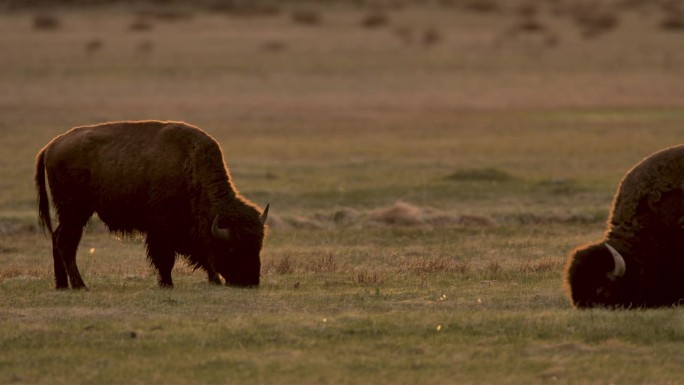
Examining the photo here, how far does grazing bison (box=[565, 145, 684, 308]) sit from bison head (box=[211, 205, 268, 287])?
11.2 ft

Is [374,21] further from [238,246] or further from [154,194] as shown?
[238,246]

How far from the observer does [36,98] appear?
37844mm

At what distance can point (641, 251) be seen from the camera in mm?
12031

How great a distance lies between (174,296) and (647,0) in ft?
200

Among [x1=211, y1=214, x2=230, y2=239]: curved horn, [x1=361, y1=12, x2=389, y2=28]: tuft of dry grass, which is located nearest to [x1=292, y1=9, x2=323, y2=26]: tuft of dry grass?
[x1=361, y1=12, x2=389, y2=28]: tuft of dry grass

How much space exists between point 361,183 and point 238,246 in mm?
11196

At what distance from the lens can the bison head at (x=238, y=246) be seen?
13711 mm

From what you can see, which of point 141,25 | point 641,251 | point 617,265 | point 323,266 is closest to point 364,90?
point 141,25

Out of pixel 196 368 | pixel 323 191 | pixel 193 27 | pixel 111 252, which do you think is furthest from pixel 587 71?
pixel 196 368

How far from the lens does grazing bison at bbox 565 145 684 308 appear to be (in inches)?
467

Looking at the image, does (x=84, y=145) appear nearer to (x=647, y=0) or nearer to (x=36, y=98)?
(x=36, y=98)

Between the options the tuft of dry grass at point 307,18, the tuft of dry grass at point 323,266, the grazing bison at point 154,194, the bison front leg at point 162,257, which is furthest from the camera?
the tuft of dry grass at point 307,18

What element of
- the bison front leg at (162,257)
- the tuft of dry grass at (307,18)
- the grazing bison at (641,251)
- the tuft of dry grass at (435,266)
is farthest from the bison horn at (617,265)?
the tuft of dry grass at (307,18)

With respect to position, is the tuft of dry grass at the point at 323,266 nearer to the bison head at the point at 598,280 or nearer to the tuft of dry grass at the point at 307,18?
the bison head at the point at 598,280
